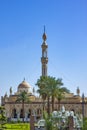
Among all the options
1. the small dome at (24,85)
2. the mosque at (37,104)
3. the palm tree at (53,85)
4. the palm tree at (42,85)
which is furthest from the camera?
the small dome at (24,85)

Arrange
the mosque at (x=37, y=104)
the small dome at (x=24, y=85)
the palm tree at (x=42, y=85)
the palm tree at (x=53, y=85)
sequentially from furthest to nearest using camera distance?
the small dome at (x=24, y=85)
the mosque at (x=37, y=104)
the palm tree at (x=42, y=85)
the palm tree at (x=53, y=85)

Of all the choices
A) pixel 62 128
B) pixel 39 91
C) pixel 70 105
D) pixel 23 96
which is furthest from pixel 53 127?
pixel 70 105

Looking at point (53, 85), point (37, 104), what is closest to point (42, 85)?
point (53, 85)

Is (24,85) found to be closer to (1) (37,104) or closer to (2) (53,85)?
(1) (37,104)

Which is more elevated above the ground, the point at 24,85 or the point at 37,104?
the point at 24,85

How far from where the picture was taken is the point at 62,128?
31641 mm

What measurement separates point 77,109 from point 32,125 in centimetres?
5852

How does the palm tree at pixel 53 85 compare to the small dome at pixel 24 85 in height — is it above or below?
below

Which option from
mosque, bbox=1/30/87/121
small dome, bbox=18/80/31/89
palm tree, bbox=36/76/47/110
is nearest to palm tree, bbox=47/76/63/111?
palm tree, bbox=36/76/47/110

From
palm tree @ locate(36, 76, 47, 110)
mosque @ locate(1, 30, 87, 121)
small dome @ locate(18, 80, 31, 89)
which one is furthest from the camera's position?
small dome @ locate(18, 80, 31, 89)

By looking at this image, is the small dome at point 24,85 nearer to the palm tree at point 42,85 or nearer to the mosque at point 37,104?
the mosque at point 37,104

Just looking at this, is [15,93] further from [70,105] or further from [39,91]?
[39,91]

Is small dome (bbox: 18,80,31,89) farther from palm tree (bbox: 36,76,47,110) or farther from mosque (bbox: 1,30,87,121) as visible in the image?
palm tree (bbox: 36,76,47,110)

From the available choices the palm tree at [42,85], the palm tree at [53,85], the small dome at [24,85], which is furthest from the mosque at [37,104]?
the palm tree at [53,85]
